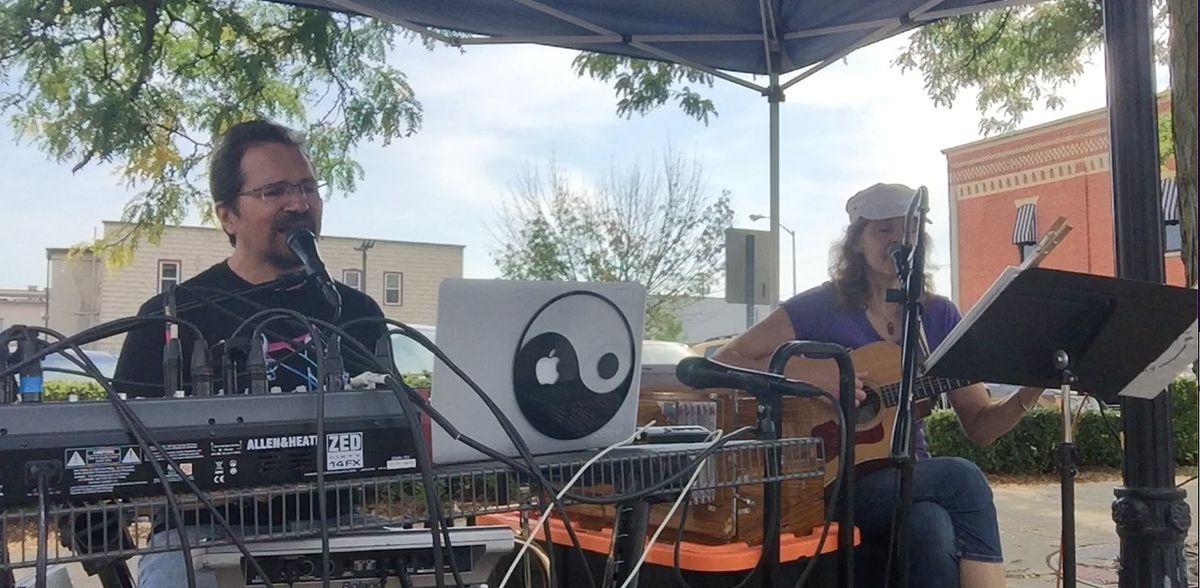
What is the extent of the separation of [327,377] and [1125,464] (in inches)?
80.8

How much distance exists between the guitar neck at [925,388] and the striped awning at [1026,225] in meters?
19.9

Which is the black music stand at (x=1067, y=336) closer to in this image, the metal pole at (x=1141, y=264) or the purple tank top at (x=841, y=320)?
the metal pole at (x=1141, y=264)

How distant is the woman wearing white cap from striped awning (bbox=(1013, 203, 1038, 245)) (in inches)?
776

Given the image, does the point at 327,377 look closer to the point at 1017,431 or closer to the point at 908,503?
the point at 908,503

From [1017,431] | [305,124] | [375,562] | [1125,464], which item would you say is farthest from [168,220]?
[1017,431]

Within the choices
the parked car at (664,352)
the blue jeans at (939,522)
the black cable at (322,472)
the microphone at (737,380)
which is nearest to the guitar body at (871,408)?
the blue jeans at (939,522)

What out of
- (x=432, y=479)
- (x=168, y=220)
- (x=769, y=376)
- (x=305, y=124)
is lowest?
(x=432, y=479)

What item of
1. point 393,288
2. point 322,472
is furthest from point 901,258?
point 393,288

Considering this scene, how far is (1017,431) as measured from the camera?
29.0ft

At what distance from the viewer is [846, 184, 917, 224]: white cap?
3035 mm

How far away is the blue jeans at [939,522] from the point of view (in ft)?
7.96

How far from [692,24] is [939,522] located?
6.95 feet

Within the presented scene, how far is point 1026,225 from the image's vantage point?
71.5 feet

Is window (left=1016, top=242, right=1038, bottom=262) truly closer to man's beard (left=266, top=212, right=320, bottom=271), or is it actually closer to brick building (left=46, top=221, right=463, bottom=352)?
brick building (left=46, top=221, right=463, bottom=352)
